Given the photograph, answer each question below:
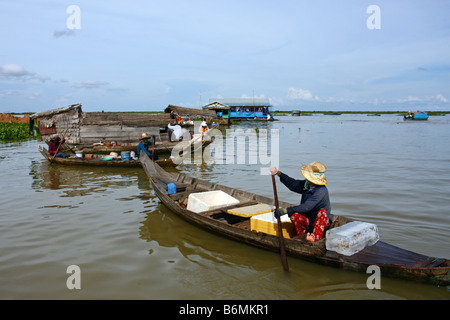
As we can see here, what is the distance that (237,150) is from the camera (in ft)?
60.3

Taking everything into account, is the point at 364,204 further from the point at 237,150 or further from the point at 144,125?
the point at 144,125

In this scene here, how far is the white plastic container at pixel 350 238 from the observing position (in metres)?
4.20

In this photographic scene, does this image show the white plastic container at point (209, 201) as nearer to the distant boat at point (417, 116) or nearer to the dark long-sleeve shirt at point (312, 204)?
the dark long-sleeve shirt at point (312, 204)

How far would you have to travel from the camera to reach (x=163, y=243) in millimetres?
5566

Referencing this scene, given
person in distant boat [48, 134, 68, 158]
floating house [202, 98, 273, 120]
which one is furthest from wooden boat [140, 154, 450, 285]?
floating house [202, 98, 273, 120]

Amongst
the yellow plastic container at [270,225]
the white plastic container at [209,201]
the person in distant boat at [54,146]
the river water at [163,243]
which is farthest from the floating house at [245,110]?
the yellow plastic container at [270,225]

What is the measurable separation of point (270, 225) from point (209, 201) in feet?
6.82

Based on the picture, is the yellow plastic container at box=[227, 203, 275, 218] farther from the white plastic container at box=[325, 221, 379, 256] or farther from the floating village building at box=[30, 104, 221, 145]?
the floating village building at box=[30, 104, 221, 145]

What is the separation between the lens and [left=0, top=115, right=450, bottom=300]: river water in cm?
407

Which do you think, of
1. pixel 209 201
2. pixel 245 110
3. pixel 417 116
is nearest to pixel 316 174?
pixel 209 201

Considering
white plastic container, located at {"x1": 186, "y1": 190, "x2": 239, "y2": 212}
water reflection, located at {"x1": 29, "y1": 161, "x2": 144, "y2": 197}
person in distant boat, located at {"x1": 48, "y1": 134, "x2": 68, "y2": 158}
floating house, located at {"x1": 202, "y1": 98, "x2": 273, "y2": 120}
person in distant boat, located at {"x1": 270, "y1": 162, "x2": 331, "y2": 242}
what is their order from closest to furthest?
person in distant boat, located at {"x1": 270, "y1": 162, "x2": 331, "y2": 242} < white plastic container, located at {"x1": 186, "y1": 190, "x2": 239, "y2": 212} < water reflection, located at {"x1": 29, "y1": 161, "x2": 144, "y2": 197} < person in distant boat, located at {"x1": 48, "y1": 134, "x2": 68, "y2": 158} < floating house, located at {"x1": 202, "y1": 98, "x2": 273, "y2": 120}

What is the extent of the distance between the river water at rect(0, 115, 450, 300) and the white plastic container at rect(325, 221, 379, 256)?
14.0 inches
